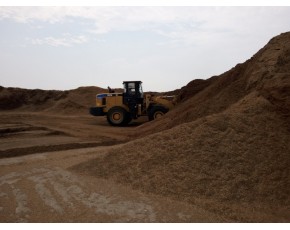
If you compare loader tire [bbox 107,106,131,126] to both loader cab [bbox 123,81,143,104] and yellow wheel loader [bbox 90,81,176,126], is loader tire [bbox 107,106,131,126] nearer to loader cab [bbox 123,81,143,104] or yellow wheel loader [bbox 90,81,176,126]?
yellow wheel loader [bbox 90,81,176,126]

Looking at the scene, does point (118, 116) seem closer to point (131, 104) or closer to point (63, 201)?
point (131, 104)

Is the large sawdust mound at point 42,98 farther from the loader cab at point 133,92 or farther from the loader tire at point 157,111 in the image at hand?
the loader tire at point 157,111

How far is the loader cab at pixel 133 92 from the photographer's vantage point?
56.1ft

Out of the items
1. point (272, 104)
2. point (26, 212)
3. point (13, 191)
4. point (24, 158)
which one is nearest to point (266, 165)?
point (272, 104)

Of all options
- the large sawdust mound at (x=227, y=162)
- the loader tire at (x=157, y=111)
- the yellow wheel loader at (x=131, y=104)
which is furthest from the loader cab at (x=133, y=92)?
the large sawdust mound at (x=227, y=162)

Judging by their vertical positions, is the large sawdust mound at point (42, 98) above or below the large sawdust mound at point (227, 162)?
above

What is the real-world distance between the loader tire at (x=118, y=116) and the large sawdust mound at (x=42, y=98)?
13903mm

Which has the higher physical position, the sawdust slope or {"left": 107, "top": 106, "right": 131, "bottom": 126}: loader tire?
the sawdust slope

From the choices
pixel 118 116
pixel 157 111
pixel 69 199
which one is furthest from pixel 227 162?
pixel 118 116

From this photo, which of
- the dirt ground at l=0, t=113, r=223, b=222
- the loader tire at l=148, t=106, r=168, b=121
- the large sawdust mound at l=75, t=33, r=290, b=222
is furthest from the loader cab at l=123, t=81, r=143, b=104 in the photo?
the large sawdust mound at l=75, t=33, r=290, b=222

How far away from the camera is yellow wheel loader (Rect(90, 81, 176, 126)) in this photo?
1706cm

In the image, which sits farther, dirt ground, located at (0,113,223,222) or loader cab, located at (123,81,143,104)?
loader cab, located at (123,81,143,104)

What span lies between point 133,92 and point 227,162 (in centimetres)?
1135

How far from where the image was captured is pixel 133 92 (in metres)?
17.2
